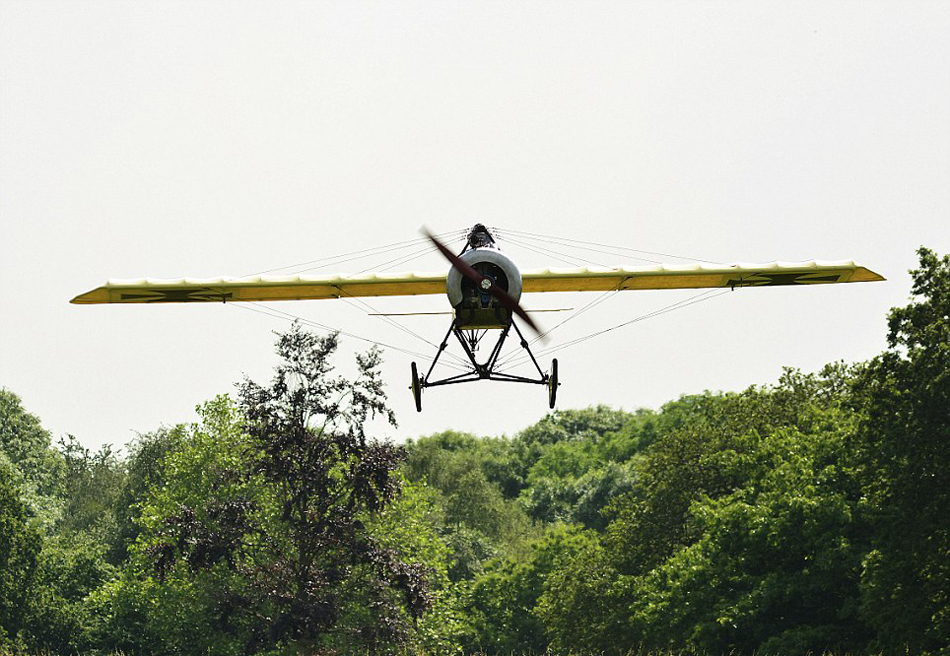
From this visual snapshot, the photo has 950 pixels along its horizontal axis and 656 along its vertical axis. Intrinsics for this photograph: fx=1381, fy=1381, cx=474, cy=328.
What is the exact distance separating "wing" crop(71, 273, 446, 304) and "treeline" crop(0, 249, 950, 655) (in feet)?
54.4

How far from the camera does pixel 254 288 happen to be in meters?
29.4

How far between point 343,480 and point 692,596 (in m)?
15.9

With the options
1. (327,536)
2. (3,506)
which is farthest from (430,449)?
(327,536)

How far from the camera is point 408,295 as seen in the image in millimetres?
30719

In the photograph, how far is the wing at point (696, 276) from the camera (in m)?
29.2

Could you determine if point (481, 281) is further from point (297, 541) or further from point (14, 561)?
point (14, 561)

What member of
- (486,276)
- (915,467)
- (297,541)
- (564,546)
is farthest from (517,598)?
(486,276)

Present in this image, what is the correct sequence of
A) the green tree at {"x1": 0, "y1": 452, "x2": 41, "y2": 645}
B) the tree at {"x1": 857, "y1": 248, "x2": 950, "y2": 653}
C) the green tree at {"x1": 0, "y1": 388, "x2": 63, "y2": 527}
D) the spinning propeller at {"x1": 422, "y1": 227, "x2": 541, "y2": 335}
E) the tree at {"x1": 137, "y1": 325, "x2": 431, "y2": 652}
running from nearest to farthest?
the spinning propeller at {"x1": 422, "y1": 227, "x2": 541, "y2": 335}
the tree at {"x1": 857, "y1": 248, "x2": 950, "y2": 653}
the tree at {"x1": 137, "y1": 325, "x2": 431, "y2": 652}
the green tree at {"x1": 0, "y1": 452, "x2": 41, "y2": 645}
the green tree at {"x1": 0, "y1": 388, "x2": 63, "y2": 527}

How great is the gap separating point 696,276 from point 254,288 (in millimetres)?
9527

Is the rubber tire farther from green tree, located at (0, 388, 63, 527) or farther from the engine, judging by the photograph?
green tree, located at (0, 388, 63, 527)

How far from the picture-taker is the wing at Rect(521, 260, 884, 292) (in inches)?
1152

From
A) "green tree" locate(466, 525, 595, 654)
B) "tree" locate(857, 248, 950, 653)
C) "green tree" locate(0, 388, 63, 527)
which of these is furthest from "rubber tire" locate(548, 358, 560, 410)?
"green tree" locate(0, 388, 63, 527)

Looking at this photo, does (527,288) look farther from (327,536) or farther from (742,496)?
(327,536)

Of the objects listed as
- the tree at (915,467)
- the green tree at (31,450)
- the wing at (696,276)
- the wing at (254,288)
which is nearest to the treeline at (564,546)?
the tree at (915,467)
